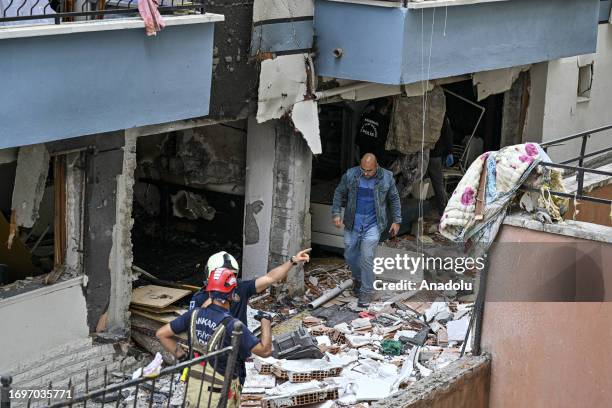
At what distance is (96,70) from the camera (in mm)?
9578

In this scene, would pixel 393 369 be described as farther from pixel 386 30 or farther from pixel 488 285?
pixel 386 30

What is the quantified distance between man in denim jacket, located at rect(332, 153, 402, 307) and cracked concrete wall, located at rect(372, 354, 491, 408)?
3.46 m

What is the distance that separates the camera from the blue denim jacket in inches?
487

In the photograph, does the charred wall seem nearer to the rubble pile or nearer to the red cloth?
the red cloth

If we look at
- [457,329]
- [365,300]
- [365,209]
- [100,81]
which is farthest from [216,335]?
[365,300]

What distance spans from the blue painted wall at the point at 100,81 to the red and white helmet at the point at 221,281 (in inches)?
92.1

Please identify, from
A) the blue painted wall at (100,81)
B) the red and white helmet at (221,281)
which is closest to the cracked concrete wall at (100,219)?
the blue painted wall at (100,81)

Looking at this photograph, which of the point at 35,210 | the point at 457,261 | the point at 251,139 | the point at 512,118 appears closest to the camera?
the point at 35,210

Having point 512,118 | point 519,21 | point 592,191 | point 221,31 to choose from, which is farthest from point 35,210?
point 512,118

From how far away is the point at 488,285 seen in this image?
9172 millimetres

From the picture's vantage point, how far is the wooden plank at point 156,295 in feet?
37.7

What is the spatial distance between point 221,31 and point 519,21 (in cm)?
437

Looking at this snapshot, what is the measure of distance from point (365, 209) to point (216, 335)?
498 cm

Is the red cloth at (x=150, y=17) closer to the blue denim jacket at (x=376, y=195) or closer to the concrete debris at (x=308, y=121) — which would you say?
the concrete debris at (x=308, y=121)
